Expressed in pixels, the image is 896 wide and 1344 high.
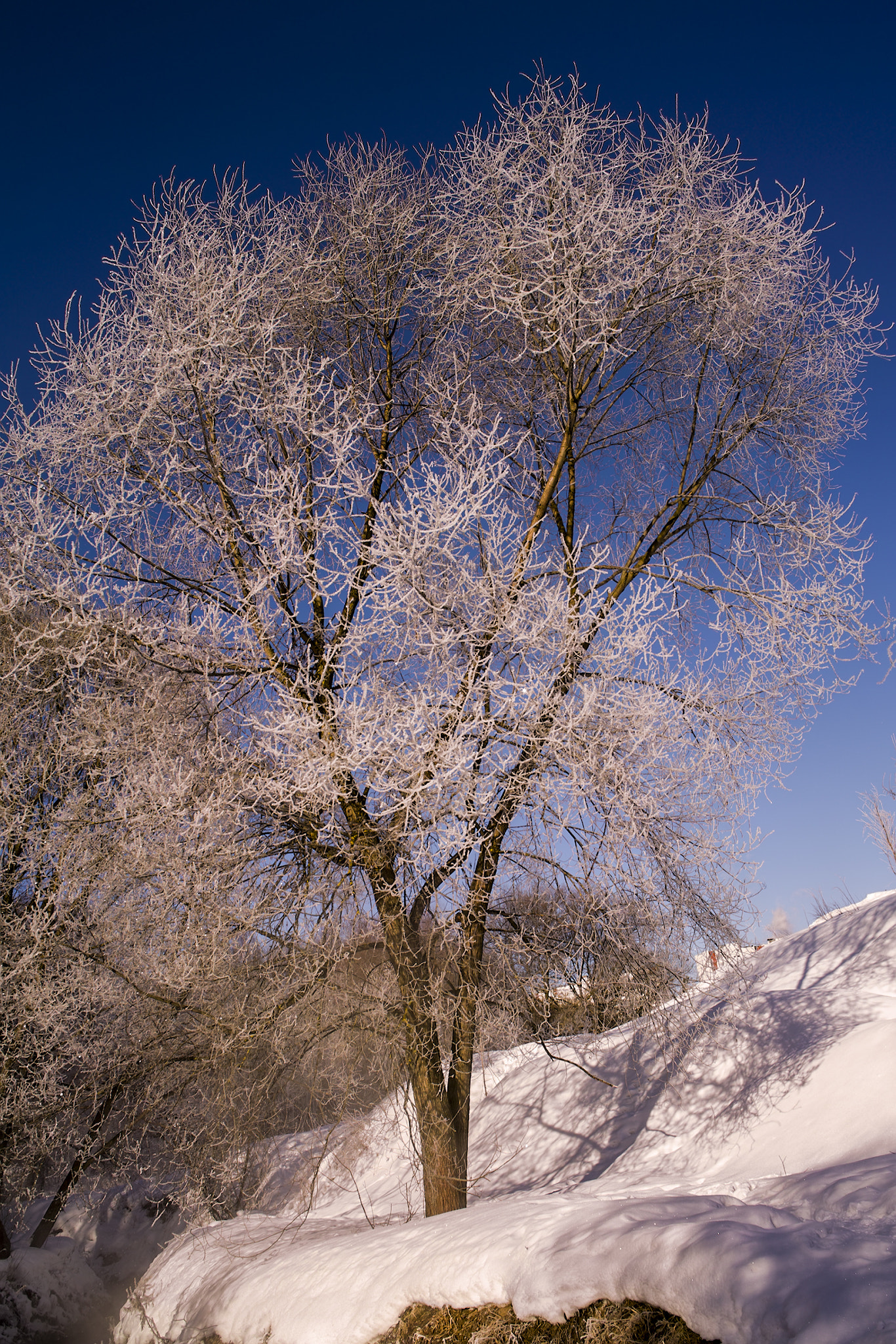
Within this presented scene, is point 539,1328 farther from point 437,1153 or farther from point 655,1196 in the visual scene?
point 437,1153

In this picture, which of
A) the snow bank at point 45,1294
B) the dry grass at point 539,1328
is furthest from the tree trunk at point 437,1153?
the snow bank at point 45,1294

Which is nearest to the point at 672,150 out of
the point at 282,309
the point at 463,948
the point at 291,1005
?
the point at 282,309

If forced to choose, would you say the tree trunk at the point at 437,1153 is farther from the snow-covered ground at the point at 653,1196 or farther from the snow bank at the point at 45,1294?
the snow bank at the point at 45,1294

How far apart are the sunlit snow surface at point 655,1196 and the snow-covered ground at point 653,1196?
0.01 m

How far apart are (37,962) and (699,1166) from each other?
7.07 metres

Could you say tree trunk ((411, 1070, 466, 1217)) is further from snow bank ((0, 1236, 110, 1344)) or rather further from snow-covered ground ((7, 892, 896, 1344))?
snow bank ((0, 1236, 110, 1344))

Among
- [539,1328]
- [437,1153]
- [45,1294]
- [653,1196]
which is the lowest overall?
[45,1294]

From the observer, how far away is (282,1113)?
8.88m

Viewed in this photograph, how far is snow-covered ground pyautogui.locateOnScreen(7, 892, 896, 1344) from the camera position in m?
2.75

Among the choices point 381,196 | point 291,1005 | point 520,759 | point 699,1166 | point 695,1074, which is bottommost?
point 699,1166

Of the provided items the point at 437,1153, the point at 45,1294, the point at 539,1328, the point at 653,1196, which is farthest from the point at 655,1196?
the point at 45,1294

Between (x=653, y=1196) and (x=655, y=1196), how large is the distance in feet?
Result: 2.05

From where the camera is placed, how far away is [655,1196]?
14.0 feet

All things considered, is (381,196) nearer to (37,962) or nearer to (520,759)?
(520,759)
